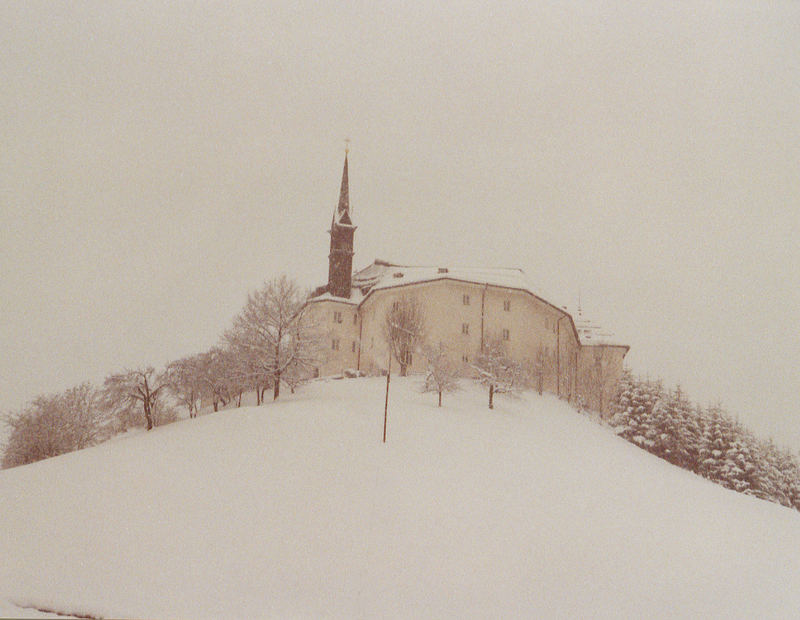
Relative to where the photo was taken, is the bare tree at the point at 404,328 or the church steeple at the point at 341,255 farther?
the bare tree at the point at 404,328

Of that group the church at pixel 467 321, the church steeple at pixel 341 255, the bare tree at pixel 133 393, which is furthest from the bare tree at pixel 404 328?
the bare tree at pixel 133 393

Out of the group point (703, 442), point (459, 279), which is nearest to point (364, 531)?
point (703, 442)

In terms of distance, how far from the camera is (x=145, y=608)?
1037 centimetres

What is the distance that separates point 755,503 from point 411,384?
1371 centimetres

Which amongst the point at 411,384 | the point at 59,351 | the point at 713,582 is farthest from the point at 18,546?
the point at 411,384

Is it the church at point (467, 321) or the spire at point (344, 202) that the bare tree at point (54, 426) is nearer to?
the spire at point (344, 202)

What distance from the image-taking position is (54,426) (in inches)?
754

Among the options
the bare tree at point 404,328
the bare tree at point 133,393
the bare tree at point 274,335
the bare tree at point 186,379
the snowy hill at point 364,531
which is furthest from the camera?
the bare tree at point 404,328

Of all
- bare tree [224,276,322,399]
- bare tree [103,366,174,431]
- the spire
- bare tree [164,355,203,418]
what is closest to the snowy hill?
bare tree [103,366,174,431]

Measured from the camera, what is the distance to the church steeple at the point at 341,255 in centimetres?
2888

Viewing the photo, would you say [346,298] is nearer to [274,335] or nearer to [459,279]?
[459,279]

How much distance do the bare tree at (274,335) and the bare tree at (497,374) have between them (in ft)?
24.7

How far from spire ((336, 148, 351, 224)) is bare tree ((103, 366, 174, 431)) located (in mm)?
9246

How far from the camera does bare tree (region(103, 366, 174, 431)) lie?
19594 millimetres
